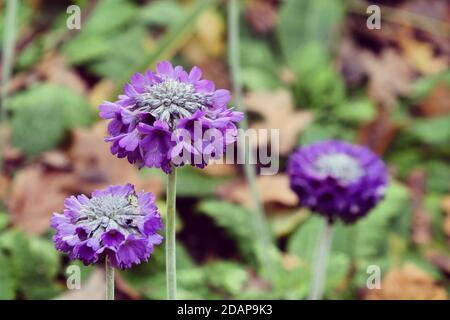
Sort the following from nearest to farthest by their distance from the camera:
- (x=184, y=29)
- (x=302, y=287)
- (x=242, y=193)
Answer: (x=302, y=287) < (x=242, y=193) < (x=184, y=29)

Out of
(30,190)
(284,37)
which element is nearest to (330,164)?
(30,190)

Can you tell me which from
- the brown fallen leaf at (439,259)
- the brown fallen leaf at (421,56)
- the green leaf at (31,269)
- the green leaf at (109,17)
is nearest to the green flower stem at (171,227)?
the green leaf at (31,269)

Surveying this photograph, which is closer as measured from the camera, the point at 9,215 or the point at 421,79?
the point at 9,215

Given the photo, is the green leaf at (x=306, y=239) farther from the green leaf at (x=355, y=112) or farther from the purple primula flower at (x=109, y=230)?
the purple primula flower at (x=109, y=230)

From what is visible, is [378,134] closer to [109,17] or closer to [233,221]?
[233,221]
